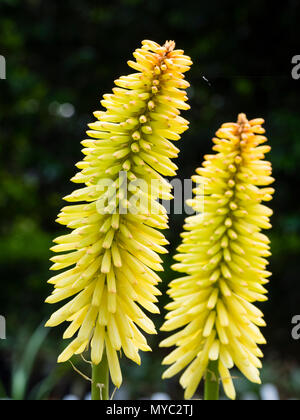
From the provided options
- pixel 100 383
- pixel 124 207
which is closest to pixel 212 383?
pixel 100 383

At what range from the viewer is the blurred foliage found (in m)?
5.75

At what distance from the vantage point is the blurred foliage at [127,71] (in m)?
5.75

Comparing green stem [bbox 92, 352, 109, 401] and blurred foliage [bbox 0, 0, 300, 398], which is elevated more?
blurred foliage [bbox 0, 0, 300, 398]

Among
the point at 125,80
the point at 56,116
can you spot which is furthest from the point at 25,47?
the point at 125,80

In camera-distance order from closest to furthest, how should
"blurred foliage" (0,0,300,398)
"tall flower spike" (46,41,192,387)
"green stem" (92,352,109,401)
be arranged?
"green stem" (92,352,109,401), "tall flower spike" (46,41,192,387), "blurred foliage" (0,0,300,398)

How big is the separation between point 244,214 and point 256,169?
140 mm

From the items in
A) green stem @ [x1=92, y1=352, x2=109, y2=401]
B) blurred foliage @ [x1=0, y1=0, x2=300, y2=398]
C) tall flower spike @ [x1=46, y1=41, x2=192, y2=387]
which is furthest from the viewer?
blurred foliage @ [x1=0, y1=0, x2=300, y2=398]

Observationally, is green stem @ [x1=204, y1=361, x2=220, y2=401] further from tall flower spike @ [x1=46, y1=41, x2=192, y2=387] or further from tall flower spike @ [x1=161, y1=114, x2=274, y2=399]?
tall flower spike @ [x1=46, y1=41, x2=192, y2=387]

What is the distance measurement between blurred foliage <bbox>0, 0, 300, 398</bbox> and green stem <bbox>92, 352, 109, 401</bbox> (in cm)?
415

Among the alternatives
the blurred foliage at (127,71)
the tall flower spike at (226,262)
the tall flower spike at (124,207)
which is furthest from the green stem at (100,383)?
the blurred foliage at (127,71)

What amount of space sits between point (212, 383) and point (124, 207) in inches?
21.6

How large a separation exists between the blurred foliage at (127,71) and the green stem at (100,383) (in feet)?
13.6

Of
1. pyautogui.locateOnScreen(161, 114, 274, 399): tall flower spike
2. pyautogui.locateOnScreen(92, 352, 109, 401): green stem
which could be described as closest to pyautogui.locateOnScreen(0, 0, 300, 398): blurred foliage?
pyautogui.locateOnScreen(161, 114, 274, 399): tall flower spike
